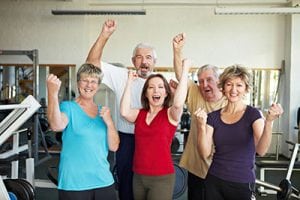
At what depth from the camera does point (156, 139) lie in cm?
193

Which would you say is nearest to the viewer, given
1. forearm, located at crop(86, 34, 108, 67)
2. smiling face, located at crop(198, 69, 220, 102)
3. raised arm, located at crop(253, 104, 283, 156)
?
raised arm, located at crop(253, 104, 283, 156)

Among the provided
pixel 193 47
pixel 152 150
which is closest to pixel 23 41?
pixel 193 47

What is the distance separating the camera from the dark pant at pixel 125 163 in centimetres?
229

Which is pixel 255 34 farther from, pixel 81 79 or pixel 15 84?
pixel 81 79

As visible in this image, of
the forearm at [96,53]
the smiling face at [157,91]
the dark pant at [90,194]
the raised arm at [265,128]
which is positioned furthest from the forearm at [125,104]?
the raised arm at [265,128]

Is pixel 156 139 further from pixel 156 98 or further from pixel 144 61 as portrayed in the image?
pixel 144 61

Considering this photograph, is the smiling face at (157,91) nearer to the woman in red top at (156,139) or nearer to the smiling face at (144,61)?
the woman in red top at (156,139)

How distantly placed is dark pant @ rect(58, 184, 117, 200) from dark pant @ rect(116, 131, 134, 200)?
1.33 feet

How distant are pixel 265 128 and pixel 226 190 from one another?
0.39m

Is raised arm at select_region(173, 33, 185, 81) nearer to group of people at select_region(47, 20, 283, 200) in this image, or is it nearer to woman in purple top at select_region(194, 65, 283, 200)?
group of people at select_region(47, 20, 283, 200)

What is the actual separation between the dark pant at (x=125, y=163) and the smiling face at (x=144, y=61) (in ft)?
1.48

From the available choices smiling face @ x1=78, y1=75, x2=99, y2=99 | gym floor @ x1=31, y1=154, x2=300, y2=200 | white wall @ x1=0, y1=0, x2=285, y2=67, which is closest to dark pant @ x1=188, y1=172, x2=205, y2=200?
smiling face @ x1=78, y1=75, x2=99, y2=99

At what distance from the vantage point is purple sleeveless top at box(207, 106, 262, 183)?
1.75m

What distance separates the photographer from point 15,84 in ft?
26.2
